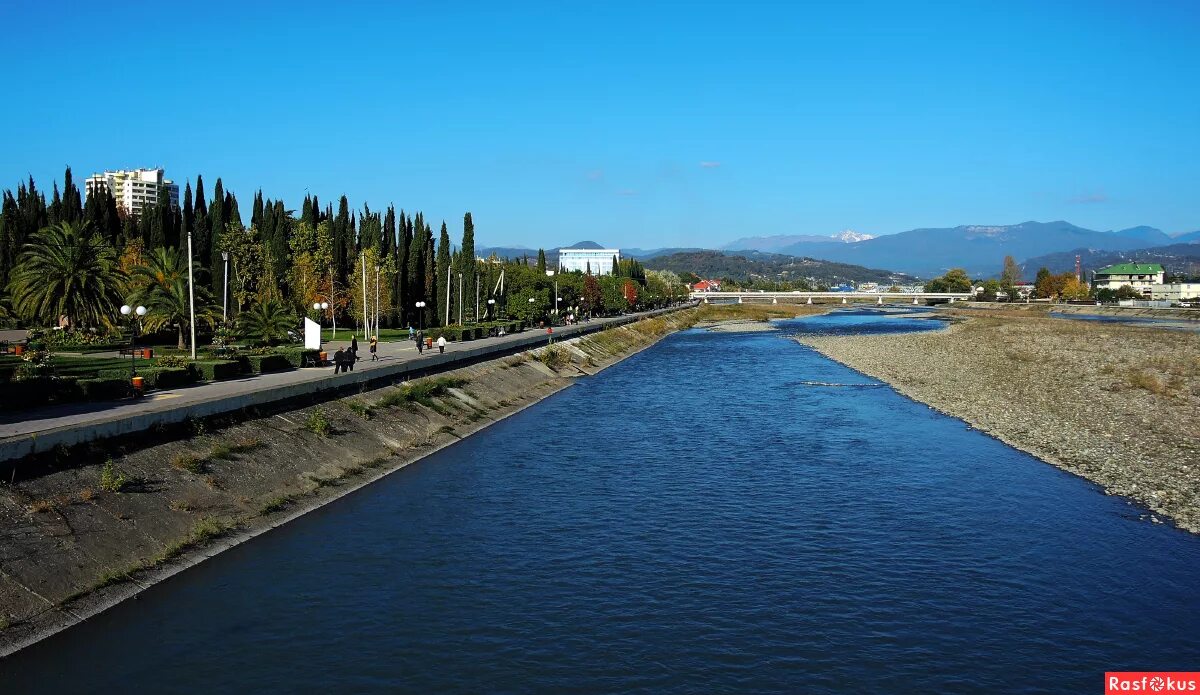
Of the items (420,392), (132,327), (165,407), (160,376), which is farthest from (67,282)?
(165,407)

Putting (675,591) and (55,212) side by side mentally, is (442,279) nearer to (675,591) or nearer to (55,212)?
(55,212)

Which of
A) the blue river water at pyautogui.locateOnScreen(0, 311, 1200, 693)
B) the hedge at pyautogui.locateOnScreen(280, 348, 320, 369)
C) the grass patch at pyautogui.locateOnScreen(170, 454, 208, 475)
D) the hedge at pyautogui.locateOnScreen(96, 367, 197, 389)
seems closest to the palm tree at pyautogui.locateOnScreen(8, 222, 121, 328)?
the hedge at pyautogui.locateOnScreen(280, 348, 320, 369)

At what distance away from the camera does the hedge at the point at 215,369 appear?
37.3 meters

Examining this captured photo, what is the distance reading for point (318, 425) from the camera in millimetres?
32562

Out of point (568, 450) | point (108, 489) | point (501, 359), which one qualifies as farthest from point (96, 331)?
point (108, 489)

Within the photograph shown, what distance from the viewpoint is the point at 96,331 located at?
53500 mm

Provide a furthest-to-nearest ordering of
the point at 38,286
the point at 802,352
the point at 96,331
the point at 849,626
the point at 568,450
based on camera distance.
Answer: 1. the point at 802,352
2. the point at 96,331
3. the point at 38,286
4. the point at 568,450
5. the point at 849,626

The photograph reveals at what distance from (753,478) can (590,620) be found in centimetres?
1344

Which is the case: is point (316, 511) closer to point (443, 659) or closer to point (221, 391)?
point (221, 391)

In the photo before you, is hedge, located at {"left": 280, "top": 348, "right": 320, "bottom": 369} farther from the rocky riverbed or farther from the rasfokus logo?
the rasfokus logo

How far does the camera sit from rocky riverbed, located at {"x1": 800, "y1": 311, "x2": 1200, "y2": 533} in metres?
30.3

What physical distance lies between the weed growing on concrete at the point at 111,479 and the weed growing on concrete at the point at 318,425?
382 inches

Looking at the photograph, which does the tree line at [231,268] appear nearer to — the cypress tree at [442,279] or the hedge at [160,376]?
the cypress tree at [442,279]

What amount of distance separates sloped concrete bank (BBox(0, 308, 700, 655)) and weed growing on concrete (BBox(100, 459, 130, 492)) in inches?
1.3
